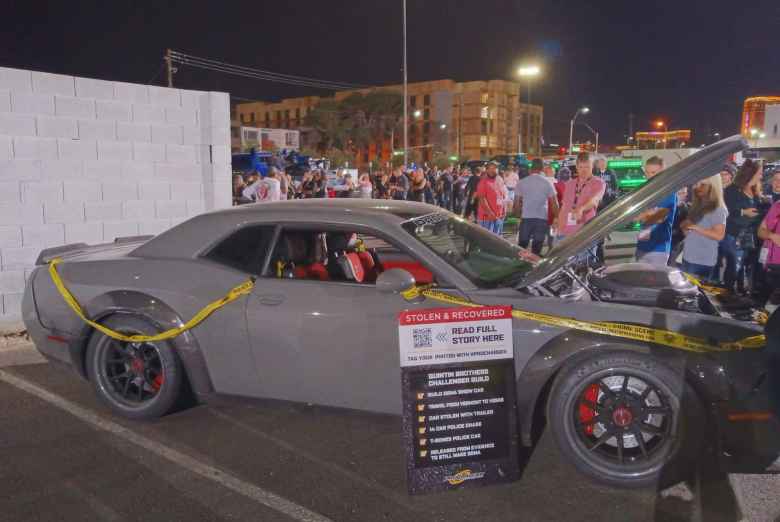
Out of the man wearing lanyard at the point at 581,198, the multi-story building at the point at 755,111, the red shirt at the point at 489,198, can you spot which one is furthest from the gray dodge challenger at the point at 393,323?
the multi-story building at the point at 755,111

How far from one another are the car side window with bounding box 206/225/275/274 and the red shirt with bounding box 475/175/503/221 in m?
7.00

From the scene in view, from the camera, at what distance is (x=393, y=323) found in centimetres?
356

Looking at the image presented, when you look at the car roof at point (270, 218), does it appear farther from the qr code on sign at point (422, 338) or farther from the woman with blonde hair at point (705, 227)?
the woman with blonde hair at point (705, 227)

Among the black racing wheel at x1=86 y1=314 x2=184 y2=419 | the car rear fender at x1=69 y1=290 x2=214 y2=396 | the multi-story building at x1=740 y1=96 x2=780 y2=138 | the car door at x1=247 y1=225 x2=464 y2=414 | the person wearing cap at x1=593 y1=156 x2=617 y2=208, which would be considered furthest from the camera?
the multi-story building at x1=740 y1=96 x2=780 y2=138

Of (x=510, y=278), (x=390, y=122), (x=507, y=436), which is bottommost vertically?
(x=507, y=436)

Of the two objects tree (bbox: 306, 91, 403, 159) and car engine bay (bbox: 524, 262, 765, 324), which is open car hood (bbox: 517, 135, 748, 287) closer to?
car engine bay (bbox: 524, 262, 765, 324)

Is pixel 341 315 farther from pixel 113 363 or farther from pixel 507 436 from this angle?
pixel 113 363

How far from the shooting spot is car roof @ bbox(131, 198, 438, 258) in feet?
13.2

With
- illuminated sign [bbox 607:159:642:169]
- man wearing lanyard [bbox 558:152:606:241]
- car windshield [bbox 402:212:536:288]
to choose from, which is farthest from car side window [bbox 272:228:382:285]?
illuminated sign [bbox 607:159:642:169]

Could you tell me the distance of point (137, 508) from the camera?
3217 millimetres

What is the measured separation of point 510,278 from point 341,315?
3.39ft

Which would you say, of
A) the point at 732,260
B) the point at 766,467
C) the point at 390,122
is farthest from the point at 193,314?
the point at 390,122

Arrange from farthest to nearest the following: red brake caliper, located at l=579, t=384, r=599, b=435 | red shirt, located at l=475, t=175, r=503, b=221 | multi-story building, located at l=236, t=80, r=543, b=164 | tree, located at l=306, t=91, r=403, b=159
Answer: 1. multi-story building, located at l=236, t=80, r=543, b=164
2. tree, located at l=306, t=91, r=403, b=159
3. red shirt, located at l=475, t=175, r=503, b=221
4. red brake caliper, located at l=579, t=384, r=599, b=435

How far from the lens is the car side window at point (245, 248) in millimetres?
4055
